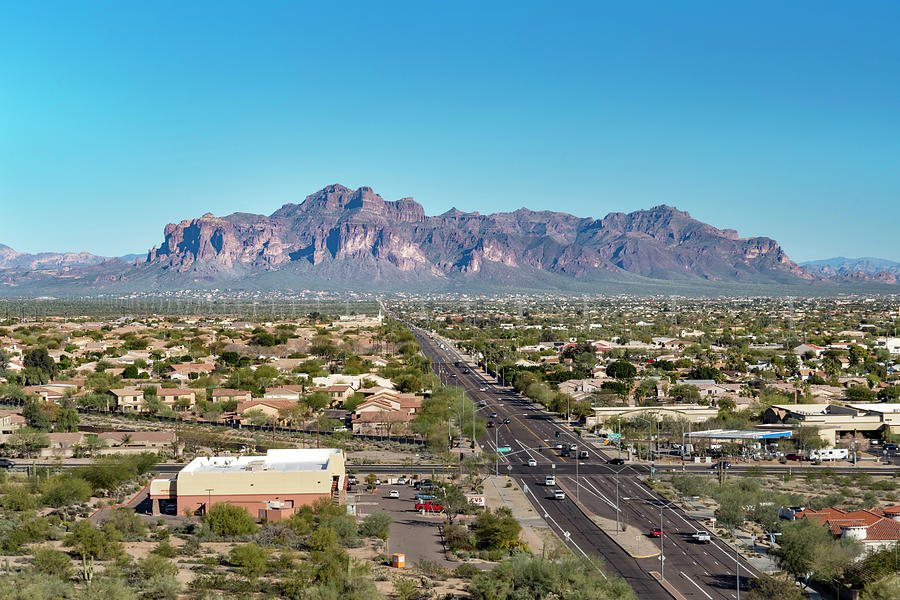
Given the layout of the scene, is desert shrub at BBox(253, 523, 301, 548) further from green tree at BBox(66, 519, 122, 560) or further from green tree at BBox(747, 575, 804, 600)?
green tree at BBox(747, 575, 804, 600)

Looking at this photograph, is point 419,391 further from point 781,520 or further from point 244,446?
point 781,520

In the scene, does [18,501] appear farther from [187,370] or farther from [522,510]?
[187,370]

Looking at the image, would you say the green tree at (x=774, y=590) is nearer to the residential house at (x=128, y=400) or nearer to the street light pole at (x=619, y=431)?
the street light pole at (x=619, y=431)

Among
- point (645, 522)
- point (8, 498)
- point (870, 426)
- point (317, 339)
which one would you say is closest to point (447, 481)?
point (645, 522)

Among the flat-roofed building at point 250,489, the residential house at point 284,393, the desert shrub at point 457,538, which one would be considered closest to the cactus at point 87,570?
the flat-roofed building at point 250,489

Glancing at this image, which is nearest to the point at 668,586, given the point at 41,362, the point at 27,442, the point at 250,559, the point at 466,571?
the point at 466,571

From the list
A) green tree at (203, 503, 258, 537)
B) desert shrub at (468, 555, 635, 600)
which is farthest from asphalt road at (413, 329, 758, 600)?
green tree at (203, 503, 258, 537)
